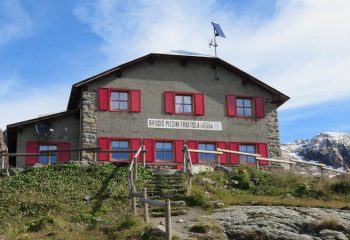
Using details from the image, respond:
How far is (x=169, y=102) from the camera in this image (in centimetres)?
2602

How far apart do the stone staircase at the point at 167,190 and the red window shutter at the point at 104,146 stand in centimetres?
431

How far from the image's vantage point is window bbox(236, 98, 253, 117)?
27.0 meters

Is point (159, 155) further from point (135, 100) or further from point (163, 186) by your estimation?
point (163, 186)

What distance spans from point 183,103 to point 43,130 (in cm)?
702

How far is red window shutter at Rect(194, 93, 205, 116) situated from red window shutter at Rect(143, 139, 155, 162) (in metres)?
2.81

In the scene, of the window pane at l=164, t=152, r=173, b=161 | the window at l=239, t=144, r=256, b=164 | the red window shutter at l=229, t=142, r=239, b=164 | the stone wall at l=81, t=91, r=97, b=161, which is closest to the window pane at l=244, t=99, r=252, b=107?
the window at l=239, t=144, r=256, b=164

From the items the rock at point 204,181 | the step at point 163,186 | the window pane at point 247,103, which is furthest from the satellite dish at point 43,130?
the window pane at point 247,103

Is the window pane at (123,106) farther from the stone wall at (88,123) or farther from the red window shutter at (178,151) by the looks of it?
the red window shutter at (178,151)

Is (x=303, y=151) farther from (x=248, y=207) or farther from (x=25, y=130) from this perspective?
(x=248, y=207)

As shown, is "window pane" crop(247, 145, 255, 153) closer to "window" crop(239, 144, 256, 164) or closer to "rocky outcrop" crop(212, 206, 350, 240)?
"window" crop(239, 144, 256, 164)

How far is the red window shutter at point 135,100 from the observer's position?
83.6 feet

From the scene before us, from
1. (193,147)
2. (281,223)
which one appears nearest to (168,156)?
(193,147)

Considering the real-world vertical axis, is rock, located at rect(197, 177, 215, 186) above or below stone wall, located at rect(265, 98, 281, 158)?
below

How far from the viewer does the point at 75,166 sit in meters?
20.7
